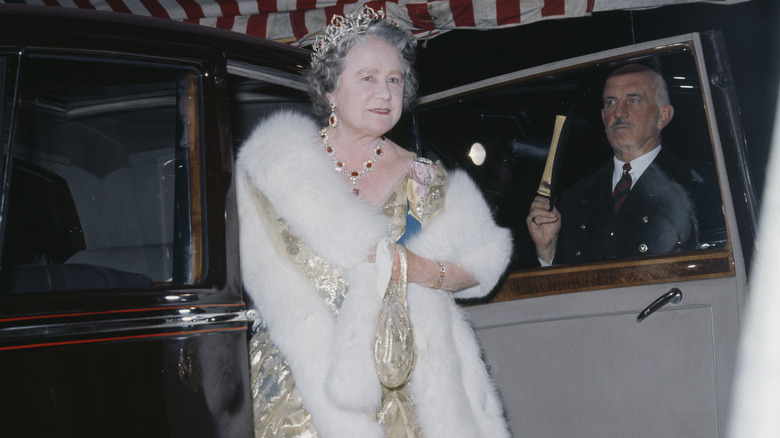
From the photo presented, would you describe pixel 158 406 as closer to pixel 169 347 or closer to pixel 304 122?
pixel 169 347

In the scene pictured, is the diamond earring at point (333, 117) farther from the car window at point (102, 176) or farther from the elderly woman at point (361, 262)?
the car window at point (102, 176)

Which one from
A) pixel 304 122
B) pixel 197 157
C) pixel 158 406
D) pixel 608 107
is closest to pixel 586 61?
pixel 608 107

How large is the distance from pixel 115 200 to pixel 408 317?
3.31 feet

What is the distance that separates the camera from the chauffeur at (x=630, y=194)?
2623 millimetres

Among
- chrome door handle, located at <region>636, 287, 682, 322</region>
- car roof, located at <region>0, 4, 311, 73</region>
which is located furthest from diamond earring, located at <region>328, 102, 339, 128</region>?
chrome door handle, located at <region>636, 287, 682, 322</region>

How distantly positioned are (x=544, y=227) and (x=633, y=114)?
22.2 inches

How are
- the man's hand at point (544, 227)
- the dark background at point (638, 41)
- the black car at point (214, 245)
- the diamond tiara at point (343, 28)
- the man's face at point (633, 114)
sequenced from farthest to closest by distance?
the dark background at point (638, 41) → the man's hand at point (544, 227) → the man's face at point (633, 114) → the diamond tiara at point (343, 28) → the black car at point (214, 245)

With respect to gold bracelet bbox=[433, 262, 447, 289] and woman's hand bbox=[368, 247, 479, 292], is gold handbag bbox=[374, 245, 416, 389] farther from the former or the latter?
gold bracelet bbox=[433, 262, 447, 289]

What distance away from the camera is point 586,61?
9.18ft

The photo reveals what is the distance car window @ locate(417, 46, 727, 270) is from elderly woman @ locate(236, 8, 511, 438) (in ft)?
2.34

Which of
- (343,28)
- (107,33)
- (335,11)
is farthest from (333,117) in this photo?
(335,11)

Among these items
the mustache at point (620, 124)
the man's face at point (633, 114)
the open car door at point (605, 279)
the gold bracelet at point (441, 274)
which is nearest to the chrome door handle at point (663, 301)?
the open car door at point (605, 279)

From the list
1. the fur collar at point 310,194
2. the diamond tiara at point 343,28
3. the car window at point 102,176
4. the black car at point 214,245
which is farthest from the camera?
the diamond tiara at point 343,28

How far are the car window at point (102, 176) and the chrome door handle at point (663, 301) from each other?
64.4 inches
